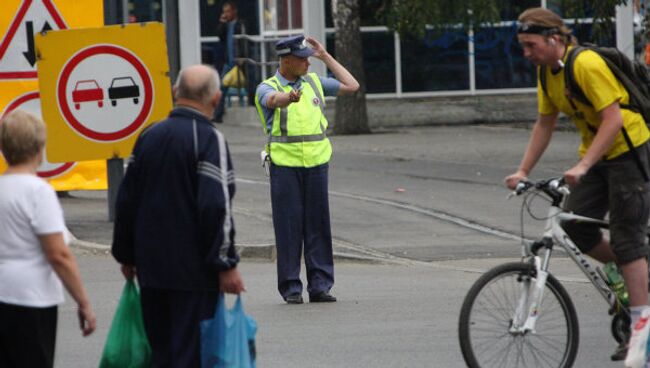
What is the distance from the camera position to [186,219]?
20.3ft

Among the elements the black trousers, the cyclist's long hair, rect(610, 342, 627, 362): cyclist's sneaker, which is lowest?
rect(610, 342, 627, 362): cyclist's sneaker

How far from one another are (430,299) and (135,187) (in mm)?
4253

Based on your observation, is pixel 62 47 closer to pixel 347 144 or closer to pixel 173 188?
pixel 173 188

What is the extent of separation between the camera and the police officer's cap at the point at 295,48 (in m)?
9.99

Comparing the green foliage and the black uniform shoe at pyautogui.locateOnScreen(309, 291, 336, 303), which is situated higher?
the green foliage

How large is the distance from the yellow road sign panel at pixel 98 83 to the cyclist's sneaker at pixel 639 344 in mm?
6807

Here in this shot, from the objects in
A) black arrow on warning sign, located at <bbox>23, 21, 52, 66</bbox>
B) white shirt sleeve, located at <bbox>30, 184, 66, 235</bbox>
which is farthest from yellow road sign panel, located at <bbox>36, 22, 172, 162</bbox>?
white shirt sleeve, located at <bbox>30, 184, 66, 235</bbox>

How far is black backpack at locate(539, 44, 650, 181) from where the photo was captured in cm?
719

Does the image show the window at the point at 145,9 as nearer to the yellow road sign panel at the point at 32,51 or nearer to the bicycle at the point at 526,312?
the yellow road sign panel at the point at 32,51

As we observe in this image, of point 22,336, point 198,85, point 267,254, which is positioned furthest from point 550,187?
point 267,254

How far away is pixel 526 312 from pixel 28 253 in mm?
2511

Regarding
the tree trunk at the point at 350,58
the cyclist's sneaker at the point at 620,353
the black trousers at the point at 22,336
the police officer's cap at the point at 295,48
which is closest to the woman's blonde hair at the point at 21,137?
the black trousers at the point at 22,336

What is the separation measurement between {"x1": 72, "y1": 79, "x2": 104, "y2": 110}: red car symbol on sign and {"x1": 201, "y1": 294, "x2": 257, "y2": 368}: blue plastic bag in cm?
717

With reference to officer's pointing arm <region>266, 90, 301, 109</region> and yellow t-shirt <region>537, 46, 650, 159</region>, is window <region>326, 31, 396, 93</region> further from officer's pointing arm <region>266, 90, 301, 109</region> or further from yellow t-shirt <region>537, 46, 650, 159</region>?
yellow t-shirt <region>537, 46, 650, 159</region>
